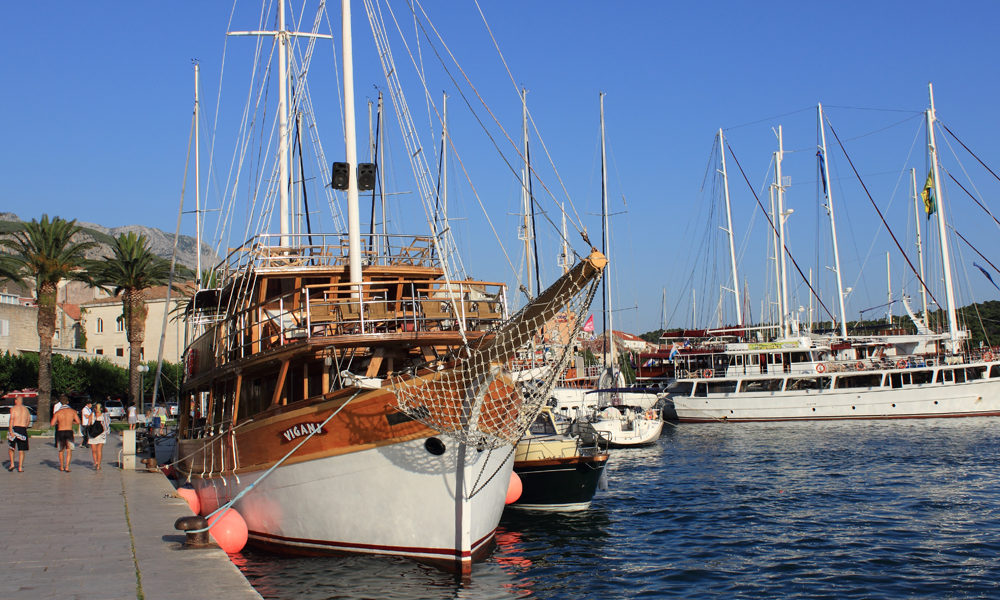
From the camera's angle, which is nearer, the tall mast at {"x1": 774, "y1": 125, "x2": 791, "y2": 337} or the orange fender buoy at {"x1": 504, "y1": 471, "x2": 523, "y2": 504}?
the orange fender buoy at {"x1": 504, "y1": 471, "x2": 523, "y2": 504}

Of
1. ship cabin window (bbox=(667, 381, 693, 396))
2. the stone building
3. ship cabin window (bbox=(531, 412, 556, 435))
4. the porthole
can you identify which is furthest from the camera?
the stone building

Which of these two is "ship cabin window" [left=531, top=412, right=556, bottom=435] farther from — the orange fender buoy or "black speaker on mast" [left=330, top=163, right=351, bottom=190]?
"black speaker on mast" [left=330, top=163, right=351, bottom=190]

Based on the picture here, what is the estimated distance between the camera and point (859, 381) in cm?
4869

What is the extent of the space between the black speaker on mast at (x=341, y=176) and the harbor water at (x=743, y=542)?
20.7 feet

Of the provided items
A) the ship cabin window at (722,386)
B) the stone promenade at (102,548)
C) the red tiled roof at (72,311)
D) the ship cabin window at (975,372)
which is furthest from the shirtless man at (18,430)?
the red tiled roof at (72,311)

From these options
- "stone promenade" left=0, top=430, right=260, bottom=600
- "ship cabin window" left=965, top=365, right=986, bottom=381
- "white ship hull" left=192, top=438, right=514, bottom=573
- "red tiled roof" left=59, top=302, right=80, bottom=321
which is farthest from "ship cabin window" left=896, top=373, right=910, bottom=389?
"red tiled roof" left=59, top=302, right=80, bottom=321

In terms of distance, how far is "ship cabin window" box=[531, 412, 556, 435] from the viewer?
68.7 feet

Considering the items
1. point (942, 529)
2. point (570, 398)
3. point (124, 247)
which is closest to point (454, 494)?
point (942, 529)

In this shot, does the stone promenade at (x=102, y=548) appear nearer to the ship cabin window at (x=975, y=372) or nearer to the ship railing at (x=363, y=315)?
the ship railing at (x=363, y=315)

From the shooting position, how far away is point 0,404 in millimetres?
46188

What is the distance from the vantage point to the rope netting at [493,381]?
11438mm

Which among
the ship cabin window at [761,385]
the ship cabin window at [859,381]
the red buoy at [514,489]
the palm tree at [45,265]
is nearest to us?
the red buoy at [514,489]

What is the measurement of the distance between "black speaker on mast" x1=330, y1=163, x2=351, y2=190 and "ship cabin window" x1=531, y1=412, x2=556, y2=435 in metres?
9.21

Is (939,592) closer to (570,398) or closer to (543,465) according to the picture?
(543,465)
